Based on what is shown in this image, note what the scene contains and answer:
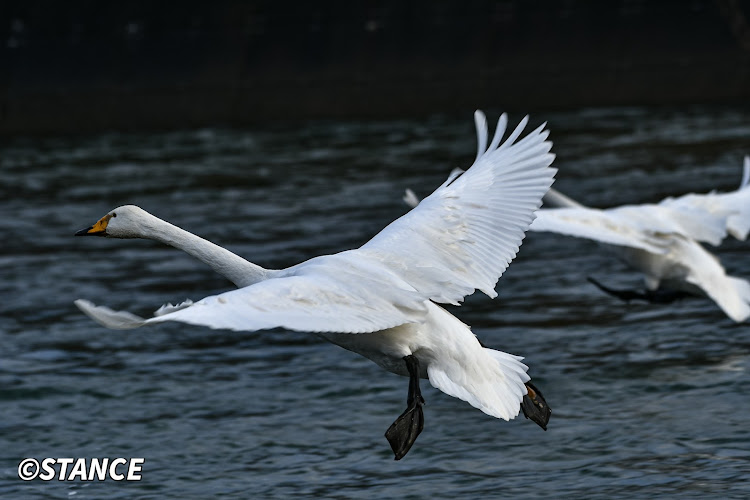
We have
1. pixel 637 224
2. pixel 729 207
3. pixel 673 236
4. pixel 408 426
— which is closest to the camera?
pixel 408 426

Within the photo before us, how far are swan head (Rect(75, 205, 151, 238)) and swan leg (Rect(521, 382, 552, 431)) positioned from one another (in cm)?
249

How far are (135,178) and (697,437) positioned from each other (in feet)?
43.3

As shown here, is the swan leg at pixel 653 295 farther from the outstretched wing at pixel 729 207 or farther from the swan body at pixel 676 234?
the outstretched wing at pixel 729 207

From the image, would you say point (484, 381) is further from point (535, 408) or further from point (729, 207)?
point (729, 207)

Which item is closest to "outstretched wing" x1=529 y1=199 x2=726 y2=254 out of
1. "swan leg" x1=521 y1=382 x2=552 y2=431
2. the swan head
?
"swan leg" x1=521 y1=382 x2=552 y2=431

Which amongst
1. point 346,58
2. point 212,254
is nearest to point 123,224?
point 212,254

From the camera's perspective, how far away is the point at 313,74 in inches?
1005

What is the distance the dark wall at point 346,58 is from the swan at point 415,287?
16.1 meters

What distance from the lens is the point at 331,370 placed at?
1058 centimetres

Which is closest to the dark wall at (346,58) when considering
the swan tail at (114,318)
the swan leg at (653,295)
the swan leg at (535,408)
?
the swan leg at (653,295)

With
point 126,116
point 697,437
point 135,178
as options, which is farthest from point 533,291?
point 126,116

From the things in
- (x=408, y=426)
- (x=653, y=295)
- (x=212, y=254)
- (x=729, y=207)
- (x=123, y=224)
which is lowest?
(x=408, y=426)

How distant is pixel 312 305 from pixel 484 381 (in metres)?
1.27

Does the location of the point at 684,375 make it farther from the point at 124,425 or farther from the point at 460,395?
the point at 124,425
